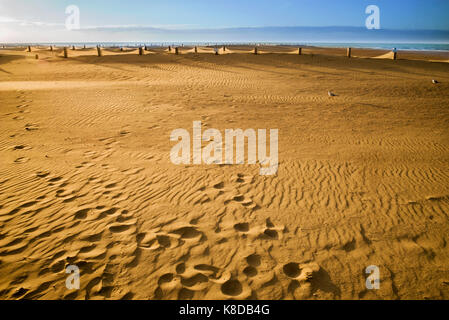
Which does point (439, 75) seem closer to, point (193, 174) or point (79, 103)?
point (193, 174)

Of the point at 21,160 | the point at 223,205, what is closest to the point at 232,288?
the point at 223,205

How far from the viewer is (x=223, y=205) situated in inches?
171

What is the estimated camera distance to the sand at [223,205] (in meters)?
2.96

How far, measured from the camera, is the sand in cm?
296

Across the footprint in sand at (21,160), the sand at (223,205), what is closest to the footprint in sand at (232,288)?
the sand at (223,205)

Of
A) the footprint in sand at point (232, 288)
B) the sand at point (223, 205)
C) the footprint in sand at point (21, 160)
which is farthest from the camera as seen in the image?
the footprint in sand at point (21, 160)

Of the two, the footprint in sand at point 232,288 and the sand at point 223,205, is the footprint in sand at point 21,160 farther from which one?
the footprint in sand at point 232,288

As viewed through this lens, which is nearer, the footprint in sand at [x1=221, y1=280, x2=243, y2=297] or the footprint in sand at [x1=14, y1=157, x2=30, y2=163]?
the footprint in sand at [x1=221, y1=280, x2=243, y2=297]

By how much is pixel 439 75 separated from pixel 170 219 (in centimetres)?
2254

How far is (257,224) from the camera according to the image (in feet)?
12.8

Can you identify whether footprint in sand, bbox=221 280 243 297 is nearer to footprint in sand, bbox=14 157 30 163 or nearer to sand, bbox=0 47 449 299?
sand, bbox=0 47 449 299

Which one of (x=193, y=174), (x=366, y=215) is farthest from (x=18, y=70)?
(x=366, y=215)

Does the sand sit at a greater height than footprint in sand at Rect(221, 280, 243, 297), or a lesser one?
greater

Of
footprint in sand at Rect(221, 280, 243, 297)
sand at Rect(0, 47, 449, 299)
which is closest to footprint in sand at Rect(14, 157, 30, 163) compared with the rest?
sand at Rect(0, 47, 449, 299)
